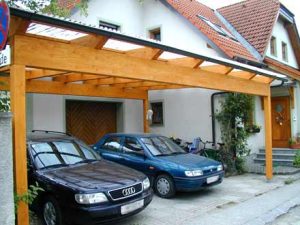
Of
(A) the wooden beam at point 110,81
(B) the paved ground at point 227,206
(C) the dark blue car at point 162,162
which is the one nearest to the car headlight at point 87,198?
(B) the paved ground at point 227,206

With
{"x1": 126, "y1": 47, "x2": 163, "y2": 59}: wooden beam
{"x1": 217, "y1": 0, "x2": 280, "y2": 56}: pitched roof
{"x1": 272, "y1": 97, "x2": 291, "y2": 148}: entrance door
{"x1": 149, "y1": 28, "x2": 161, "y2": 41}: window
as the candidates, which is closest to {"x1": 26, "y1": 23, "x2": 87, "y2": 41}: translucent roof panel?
{"x1": 126, "y1": 47, "x2": 163, "y2": 59}: wooden beam

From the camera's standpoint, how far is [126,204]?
5.87 metres

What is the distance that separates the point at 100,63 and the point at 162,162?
3.42 meters

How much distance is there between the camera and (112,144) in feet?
31.6

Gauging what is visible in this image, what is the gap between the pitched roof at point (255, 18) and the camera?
1568 centimetres

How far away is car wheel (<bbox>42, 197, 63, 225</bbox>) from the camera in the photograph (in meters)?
5.65

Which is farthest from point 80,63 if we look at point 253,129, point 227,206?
point 253,129

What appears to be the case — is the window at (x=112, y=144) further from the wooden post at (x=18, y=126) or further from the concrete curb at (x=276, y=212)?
the wooden post at (x=18, y=126)

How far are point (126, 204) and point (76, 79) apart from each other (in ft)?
15.1

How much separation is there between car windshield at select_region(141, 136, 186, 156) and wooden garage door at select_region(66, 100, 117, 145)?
4.45 metres

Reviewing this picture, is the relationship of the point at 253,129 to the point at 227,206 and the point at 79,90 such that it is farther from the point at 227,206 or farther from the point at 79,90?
the point at 79,90

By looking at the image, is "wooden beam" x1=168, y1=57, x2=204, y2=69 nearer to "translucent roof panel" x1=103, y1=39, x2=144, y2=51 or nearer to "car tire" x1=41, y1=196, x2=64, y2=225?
"translucent roof panel" x1=103, y1=39, x2=144, y2=51

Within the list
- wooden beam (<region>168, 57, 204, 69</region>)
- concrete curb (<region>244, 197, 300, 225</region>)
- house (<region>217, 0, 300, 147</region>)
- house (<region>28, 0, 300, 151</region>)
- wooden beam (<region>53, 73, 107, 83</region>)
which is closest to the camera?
concrete curb (<region>244, 197, 300, 225</region>)

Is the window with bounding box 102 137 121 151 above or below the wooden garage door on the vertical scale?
below
